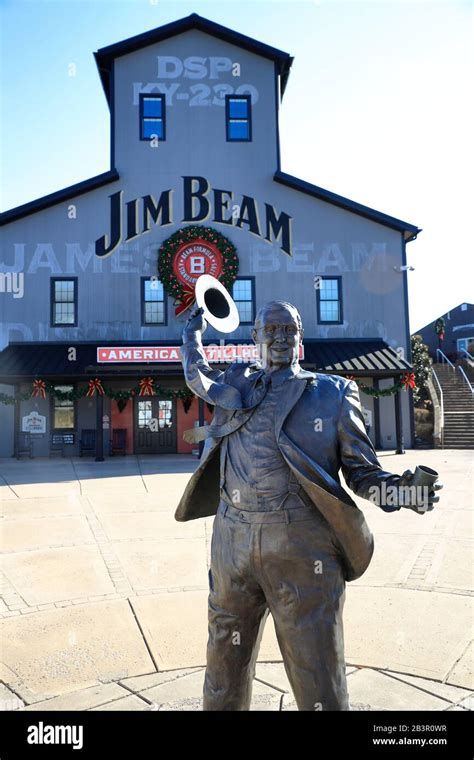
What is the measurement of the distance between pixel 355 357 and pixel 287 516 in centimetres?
1748

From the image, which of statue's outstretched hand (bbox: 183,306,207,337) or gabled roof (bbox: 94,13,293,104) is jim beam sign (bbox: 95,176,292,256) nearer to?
gabled roof (bbox: 94,13,293,104)

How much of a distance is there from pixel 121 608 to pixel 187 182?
18029mm

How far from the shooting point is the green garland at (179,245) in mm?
20141

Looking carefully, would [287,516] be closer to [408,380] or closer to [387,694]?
Result: [387,694]

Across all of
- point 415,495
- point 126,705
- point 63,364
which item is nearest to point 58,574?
point 126,705

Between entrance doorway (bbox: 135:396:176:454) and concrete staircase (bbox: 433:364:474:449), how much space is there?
1042cm

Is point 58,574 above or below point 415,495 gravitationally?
below

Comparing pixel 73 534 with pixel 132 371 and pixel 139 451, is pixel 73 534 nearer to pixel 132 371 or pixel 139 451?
pixel 132 371

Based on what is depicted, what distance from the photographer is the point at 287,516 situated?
2.74m

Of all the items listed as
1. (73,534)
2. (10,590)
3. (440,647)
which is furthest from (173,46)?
(440,647)

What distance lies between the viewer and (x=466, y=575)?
255 inches

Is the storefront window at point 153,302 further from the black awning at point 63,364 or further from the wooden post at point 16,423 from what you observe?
the wooden post at point 16,423

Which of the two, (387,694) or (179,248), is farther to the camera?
(179,248)

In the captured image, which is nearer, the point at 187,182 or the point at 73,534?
the point at 73,534
